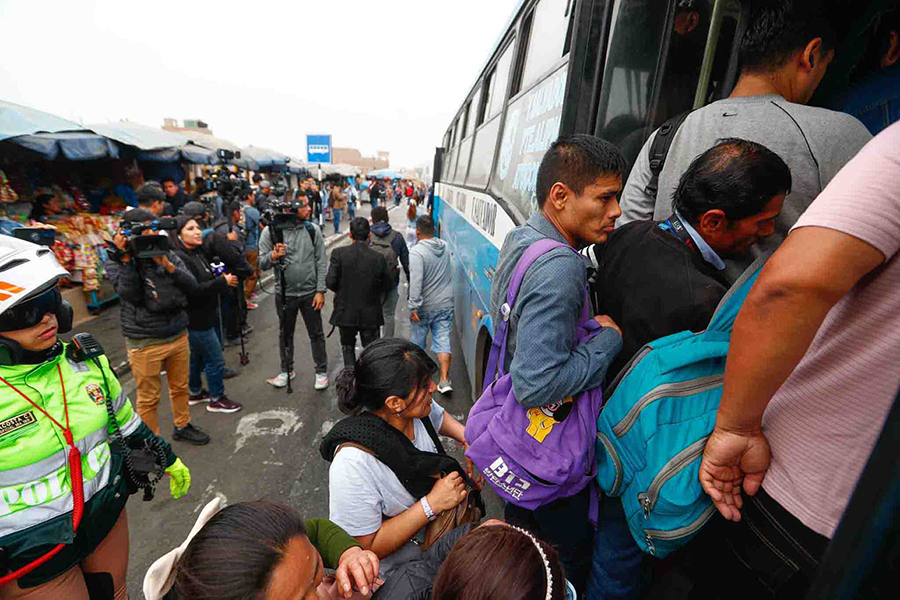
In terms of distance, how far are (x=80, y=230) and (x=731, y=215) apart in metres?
8.86

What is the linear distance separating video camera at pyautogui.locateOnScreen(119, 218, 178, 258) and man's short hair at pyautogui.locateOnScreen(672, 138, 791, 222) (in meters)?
3.32

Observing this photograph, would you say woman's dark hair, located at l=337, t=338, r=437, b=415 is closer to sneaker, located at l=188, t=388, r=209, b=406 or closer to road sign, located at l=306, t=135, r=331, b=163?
sneaker, located at l=188, t=388, r=209, b=406

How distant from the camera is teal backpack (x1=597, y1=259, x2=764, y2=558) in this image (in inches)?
44.5

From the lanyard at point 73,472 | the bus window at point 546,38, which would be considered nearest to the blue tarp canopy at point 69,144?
the lanyard at point 73,472

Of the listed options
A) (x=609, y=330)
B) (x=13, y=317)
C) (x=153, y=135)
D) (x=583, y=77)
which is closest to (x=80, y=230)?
(x=153, y=135)

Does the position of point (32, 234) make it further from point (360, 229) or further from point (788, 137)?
point (788, 137)

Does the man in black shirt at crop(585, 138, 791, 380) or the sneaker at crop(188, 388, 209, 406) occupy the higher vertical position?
the man in black shirt at crop(585, 138, 791, 380)

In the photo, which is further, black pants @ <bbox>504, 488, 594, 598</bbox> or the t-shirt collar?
black pants @ <bbox>504, 488, 594, 598</bbox>

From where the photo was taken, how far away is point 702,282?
1.26 m

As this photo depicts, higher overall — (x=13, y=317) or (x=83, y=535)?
(x=13, y=317)

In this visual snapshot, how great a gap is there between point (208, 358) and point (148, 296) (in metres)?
1.15

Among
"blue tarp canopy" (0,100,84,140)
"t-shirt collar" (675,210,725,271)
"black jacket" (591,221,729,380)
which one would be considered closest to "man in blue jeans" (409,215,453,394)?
"black jacket" (591,221,729,380)

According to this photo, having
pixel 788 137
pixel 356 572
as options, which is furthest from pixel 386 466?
pixel 788 137

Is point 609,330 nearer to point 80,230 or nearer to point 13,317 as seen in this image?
point 13,317
